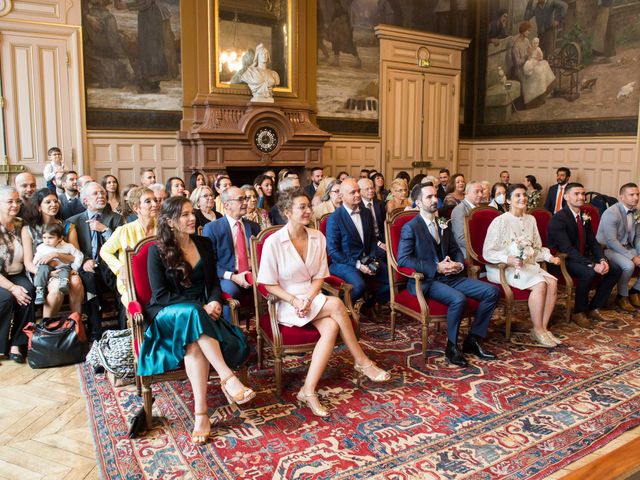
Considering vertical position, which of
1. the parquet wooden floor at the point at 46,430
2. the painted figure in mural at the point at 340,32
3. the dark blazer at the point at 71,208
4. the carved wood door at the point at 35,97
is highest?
the painted figure in mural at the point at 340,32

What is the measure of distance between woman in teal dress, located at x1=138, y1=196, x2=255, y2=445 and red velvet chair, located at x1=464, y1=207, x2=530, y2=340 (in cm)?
244

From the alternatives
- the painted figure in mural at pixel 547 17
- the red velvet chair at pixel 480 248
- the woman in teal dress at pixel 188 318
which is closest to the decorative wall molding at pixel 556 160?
the painted figure in mural at pixel 547 17

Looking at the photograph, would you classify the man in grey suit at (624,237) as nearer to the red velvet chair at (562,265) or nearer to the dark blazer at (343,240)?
the red velvet chair at (562,265)

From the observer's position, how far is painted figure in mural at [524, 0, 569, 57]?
11.3 meters

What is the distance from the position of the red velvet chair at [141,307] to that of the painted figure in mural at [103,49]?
662cm

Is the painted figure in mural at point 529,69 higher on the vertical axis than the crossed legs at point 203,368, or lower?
higher

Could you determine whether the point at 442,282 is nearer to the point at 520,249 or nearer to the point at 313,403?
the point at 520,249

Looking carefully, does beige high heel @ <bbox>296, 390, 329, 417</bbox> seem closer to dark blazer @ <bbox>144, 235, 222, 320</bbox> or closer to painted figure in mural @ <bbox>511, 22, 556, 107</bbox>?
dark blazer @ <bbox>144, 235, 222, 320</bbox>

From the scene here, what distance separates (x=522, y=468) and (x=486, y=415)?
0.57m

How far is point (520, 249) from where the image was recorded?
4707mm

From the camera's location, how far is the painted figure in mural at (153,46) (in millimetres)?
9258

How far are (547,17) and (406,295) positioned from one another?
9592mm

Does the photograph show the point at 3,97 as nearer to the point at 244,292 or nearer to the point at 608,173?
the point at 244,292

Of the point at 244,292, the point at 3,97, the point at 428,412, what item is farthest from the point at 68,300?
the point at 3,97
